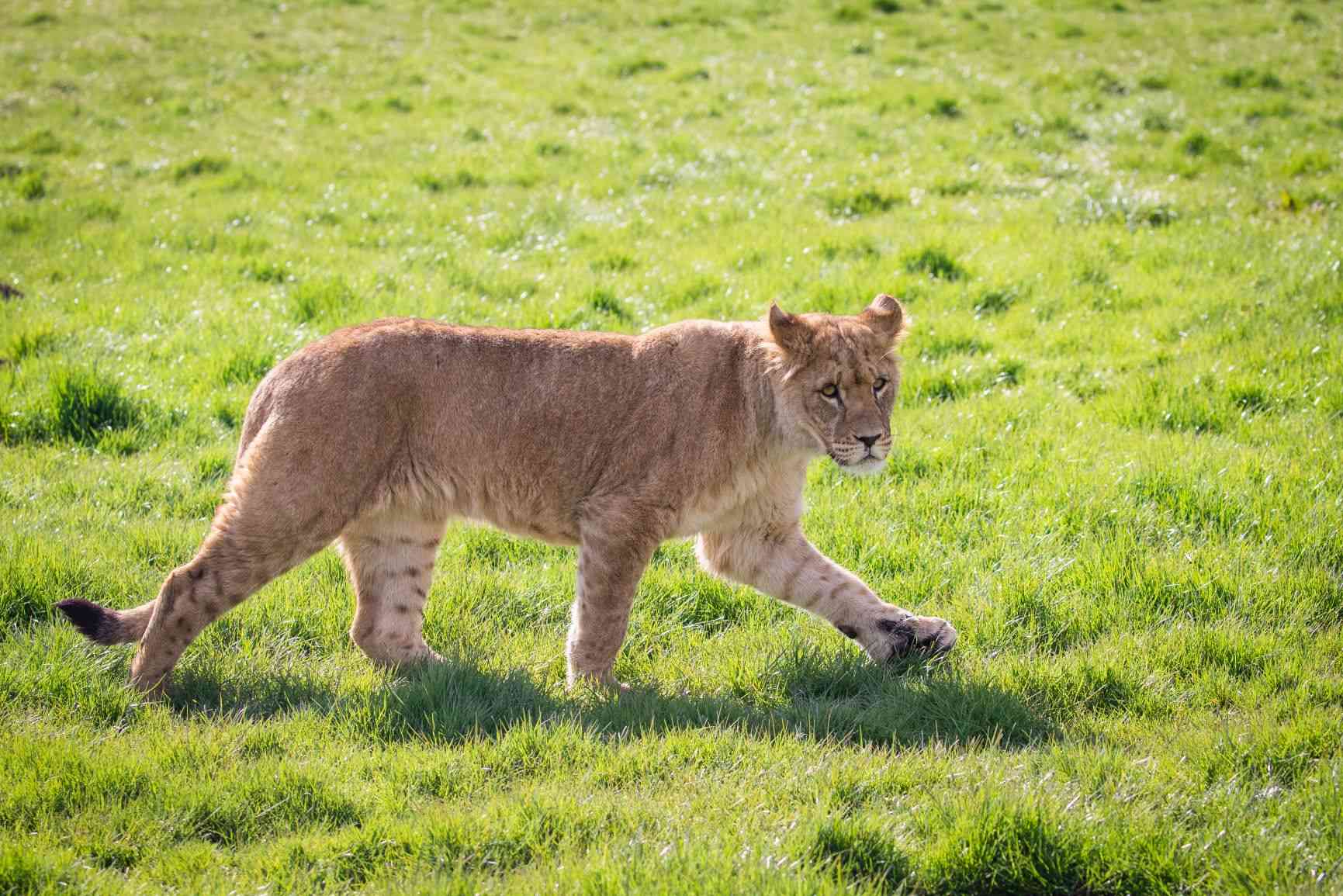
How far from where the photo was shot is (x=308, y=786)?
4.56 metres

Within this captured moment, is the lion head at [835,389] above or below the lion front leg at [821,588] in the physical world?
above

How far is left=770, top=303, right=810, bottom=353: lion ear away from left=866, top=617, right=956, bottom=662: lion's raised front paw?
130 cm

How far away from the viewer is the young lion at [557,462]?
17.7 feet

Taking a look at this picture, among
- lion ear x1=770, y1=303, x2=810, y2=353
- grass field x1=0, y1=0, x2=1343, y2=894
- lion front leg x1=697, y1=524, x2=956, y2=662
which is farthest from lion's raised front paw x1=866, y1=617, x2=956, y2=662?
lion ear x1=770, y1=303, x2=810, y2=353

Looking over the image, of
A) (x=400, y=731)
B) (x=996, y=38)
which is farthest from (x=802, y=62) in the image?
(x=400, y=731)

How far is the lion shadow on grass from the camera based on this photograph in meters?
5.07

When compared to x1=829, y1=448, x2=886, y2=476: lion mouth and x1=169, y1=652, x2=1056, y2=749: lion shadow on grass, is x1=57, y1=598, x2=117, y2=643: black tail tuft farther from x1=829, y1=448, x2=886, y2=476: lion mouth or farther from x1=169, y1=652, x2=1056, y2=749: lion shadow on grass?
x1=829, y1=448, x2=886, y2=476: lion mouth

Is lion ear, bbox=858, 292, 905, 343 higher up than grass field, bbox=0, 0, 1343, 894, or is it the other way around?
lion ear, bbox=858, 292, 905, 343

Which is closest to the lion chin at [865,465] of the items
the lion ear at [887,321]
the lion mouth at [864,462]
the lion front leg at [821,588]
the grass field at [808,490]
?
the lion mouth at [864,462]

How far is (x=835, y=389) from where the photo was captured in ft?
18.9

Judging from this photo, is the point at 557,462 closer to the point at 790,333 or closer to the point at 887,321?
the point at 790,333

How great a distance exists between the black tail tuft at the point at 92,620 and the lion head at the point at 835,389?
3045mm

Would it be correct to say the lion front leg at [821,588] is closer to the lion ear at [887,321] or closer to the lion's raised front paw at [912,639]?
the lion's raised front paw at [912,639]

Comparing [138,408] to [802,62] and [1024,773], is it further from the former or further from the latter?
[802,62]
